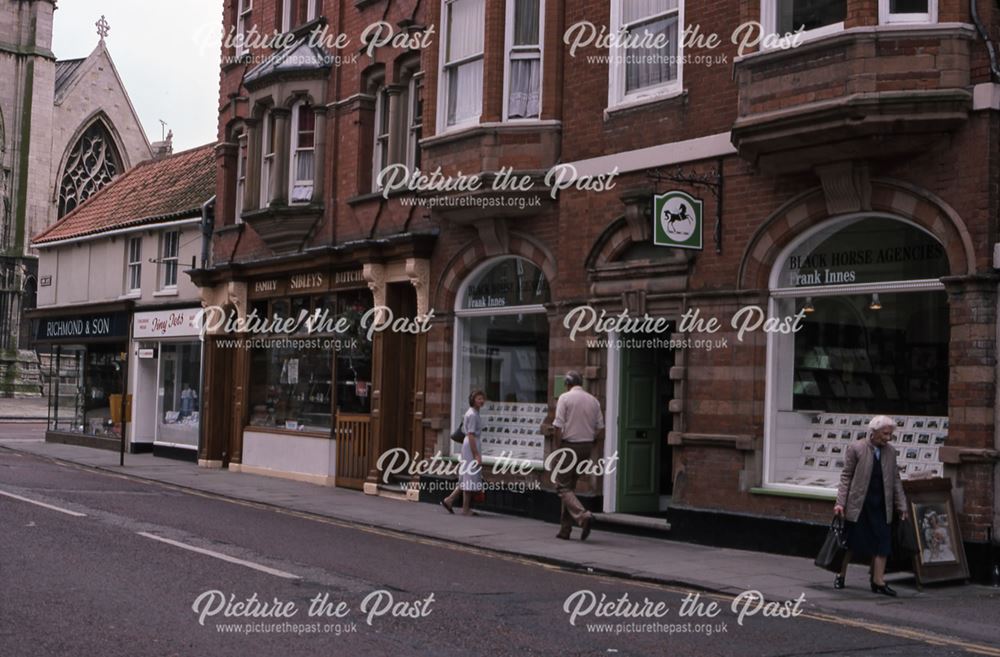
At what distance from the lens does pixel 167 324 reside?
29188 millimetres

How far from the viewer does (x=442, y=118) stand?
19156mm

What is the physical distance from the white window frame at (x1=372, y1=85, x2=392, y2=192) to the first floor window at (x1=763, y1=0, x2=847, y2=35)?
927 centimetres

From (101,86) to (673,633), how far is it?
215ft

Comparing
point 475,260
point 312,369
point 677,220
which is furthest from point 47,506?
point 677,220

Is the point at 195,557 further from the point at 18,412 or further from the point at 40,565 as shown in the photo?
the point at 18,412

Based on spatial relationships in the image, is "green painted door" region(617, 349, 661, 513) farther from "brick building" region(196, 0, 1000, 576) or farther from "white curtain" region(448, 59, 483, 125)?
"white curtain" region(448, 59, 483, 125)

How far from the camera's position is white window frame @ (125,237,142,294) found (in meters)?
31.2

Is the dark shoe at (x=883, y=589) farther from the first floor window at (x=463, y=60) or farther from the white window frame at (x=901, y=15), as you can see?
the first floor window at (x=463, y=60)

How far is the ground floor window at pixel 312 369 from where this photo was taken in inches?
867

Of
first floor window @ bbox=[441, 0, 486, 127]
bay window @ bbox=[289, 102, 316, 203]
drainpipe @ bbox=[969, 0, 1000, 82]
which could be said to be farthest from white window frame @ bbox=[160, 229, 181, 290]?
drainpipe @ bbox=[969, 0, 1000, 82]

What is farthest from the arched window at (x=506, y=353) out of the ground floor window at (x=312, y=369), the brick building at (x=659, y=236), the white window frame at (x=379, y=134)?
the white window frame at (x=379, y=134)

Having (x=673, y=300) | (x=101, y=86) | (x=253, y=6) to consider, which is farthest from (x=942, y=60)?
(x=101, y=86)

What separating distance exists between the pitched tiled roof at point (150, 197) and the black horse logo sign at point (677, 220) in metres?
16.5

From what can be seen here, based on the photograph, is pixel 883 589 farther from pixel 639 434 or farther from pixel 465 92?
pixel 465 92
